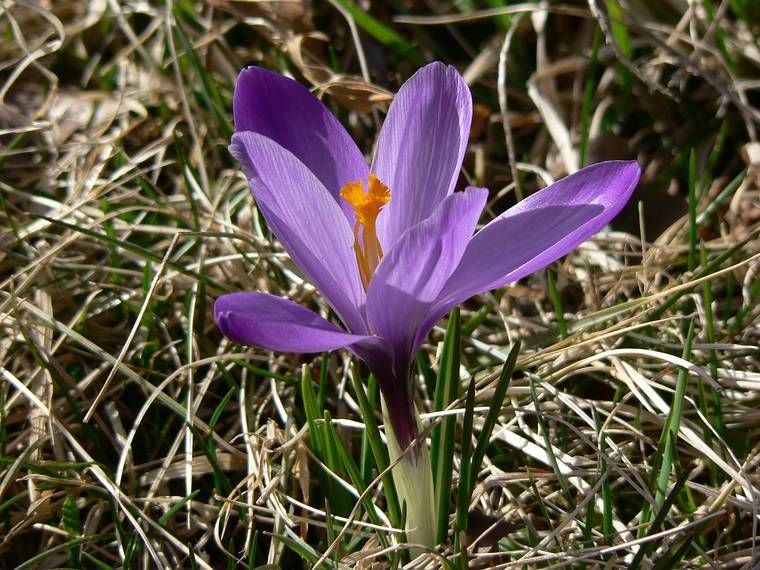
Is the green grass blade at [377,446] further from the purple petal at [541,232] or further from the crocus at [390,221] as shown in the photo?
the purple petal at [541,232]

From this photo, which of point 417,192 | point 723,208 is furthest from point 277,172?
point 723,208

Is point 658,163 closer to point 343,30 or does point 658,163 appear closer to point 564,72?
point 564,72

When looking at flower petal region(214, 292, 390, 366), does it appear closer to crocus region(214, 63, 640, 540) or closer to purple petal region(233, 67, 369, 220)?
crocus region(214, 63, 640, 540)

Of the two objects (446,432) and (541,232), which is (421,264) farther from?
(446,432)

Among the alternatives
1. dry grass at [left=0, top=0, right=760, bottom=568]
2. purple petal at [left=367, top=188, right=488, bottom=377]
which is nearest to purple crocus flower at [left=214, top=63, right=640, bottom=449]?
purple petal at [left=367, top=188, right=488, bottom=377]

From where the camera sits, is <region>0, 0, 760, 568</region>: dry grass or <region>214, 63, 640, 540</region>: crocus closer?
<region>214, 63, 640, 540</region>: crocus

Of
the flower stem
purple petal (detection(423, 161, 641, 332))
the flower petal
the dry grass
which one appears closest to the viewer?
the flower petal
